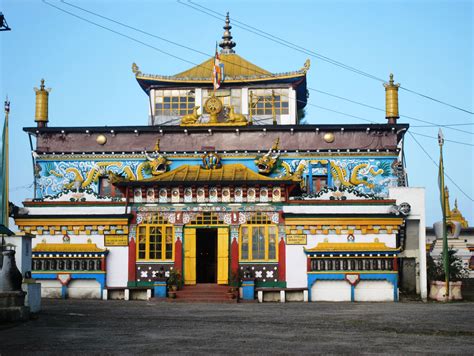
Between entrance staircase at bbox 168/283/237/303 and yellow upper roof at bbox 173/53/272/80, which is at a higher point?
yellow upper roof at bbox 173/53/272/80

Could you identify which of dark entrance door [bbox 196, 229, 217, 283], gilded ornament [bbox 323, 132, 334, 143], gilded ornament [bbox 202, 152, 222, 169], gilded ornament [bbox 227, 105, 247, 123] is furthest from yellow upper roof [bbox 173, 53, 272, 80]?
dark entrance door [bbox 196, 229, 217, 283]

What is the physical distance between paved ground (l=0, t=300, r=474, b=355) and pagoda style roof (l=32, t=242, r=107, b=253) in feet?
17.8

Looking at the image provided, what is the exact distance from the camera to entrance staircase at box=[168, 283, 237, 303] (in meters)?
33.8

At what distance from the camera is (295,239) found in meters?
35.8

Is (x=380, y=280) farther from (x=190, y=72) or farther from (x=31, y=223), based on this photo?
(x=190, y=72)

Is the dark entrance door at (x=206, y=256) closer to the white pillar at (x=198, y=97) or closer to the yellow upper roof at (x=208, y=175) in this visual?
the yellow upper roof at (x=208, y=175)

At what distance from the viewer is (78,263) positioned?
35938 mm

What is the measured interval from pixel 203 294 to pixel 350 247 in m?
6.80

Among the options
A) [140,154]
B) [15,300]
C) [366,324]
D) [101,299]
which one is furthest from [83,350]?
[140,154]

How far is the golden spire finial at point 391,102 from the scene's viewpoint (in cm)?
4506

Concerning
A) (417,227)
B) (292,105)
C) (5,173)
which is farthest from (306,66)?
(5,173)

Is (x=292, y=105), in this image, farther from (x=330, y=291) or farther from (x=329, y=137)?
(x=330, y=291)

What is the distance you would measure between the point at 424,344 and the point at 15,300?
1123 cm

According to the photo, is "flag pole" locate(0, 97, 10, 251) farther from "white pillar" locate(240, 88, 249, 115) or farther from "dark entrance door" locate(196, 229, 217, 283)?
"white pillar" locate(240, 88, 249, 115)
